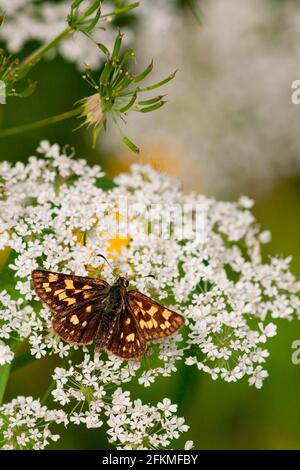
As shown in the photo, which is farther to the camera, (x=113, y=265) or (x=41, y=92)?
(x=41, y=92)

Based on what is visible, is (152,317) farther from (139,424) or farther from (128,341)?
(139,424)

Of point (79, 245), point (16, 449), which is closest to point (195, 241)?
point (79, 245)

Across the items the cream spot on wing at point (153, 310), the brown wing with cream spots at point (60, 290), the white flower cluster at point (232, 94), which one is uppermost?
the white flower cluster at point (232, 94)

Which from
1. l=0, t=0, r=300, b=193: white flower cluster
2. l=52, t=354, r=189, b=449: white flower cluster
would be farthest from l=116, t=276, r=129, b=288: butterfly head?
l=0, t=0, r=300, b=193: white flower cluster

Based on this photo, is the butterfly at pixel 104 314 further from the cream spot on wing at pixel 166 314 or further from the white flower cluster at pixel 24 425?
the white flower cluster at pixel 24 425

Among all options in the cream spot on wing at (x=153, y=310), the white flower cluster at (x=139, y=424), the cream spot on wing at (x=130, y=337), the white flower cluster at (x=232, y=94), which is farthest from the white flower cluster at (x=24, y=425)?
the white flower cluster at (x=232, y=94)

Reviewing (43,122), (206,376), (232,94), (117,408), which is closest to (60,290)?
(117,408)
